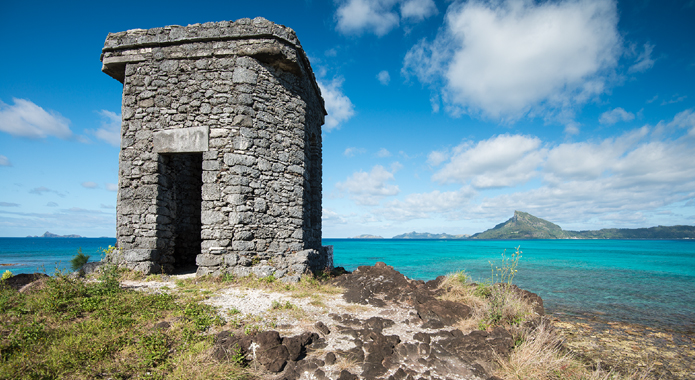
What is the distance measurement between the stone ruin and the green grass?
262 cm

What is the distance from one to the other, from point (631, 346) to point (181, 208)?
43.4ft

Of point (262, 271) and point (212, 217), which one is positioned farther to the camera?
point (212, 217)

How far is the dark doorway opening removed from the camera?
8.68 metres

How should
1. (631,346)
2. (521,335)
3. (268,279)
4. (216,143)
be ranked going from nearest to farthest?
(521,335) → (631,346) → (268,279) → (216,143)

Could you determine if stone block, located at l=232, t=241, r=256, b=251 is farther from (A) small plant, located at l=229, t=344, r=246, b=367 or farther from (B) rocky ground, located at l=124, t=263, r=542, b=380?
(A) small plant, located at l=229, t=344, r=246, b=367

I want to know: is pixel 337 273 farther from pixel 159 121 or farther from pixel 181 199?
pixel 159 121

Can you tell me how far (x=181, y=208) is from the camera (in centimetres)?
1036

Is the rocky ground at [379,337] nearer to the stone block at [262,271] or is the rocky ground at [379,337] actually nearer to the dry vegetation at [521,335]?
the dry vegetation at [521,335]

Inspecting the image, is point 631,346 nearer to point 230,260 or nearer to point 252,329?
point 252,329

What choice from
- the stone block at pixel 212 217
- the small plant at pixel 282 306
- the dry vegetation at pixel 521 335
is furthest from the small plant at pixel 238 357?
the stone block at pixel 212 217

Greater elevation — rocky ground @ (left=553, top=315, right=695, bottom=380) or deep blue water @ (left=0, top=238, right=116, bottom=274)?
rocky ground @ (left=553, top=315, right=695, bottom=380)

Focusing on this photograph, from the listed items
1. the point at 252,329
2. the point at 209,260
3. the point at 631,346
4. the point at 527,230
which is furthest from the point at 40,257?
the point at 527,230

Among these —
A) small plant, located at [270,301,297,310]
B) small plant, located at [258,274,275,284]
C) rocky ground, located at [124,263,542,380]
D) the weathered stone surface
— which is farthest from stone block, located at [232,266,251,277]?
the weathered stone surface

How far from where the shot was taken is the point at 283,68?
8906mm
